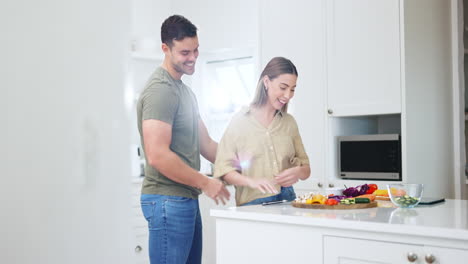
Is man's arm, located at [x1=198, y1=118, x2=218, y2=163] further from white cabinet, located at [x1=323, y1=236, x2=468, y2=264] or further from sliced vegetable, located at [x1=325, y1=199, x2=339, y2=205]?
white cabinet, located at [x1=323, y1=236, x2=468, y2=264]

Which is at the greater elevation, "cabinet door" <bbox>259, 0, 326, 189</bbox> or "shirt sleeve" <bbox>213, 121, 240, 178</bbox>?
"cabinet door" <bbox>259, 0, 326, 189</bbox>

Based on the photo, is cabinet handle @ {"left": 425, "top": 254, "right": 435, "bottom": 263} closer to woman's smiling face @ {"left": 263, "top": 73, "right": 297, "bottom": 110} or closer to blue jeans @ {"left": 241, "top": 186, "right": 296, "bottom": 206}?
blue jeans @ {"left": 241, "top": 186, "right": 296, "bottom": 206}

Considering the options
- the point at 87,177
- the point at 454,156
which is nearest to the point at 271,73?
the point at 454,156

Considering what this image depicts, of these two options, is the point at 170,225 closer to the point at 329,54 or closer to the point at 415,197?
the point at 415,197

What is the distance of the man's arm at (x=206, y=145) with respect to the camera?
2008mm

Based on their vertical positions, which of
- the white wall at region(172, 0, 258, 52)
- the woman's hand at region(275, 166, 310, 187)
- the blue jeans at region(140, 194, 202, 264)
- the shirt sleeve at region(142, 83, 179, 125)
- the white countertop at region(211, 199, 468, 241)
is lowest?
the blue jeans at region(140, 194, 202, 264)

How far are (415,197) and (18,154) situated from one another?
1334 millimetres

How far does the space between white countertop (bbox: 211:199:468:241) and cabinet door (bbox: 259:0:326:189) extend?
1.24m

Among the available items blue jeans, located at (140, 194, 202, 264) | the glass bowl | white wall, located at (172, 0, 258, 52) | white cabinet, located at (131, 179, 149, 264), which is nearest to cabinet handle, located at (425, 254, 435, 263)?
the glass bowl

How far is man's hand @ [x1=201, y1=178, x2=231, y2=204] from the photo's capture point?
1944mm

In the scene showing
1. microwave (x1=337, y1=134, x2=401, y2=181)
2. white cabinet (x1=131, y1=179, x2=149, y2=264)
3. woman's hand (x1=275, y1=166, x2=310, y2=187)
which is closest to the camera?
woman's hand (x1=275, y1=166, x2=310, y2=187)

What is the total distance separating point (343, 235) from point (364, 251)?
7 centimetres

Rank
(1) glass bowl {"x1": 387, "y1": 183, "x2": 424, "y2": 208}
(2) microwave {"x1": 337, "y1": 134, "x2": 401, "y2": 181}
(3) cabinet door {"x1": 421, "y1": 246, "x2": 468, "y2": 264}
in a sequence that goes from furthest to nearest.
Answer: (2) microwave {"x1": 337, "y1": 134, "x2": 401, "y2": 181} < (1) glass bowl {"x1": 387, "y1": 183, "x2": 424, "y2": 208} < (3) cabinet door {"x1": 421, "y1": 246, "x2": 468, "y2": 264}

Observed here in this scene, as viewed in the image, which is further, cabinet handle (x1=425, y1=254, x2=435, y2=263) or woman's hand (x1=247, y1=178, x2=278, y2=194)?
woman's hand (x1=247, y1=178, x2=278, y2=194)
